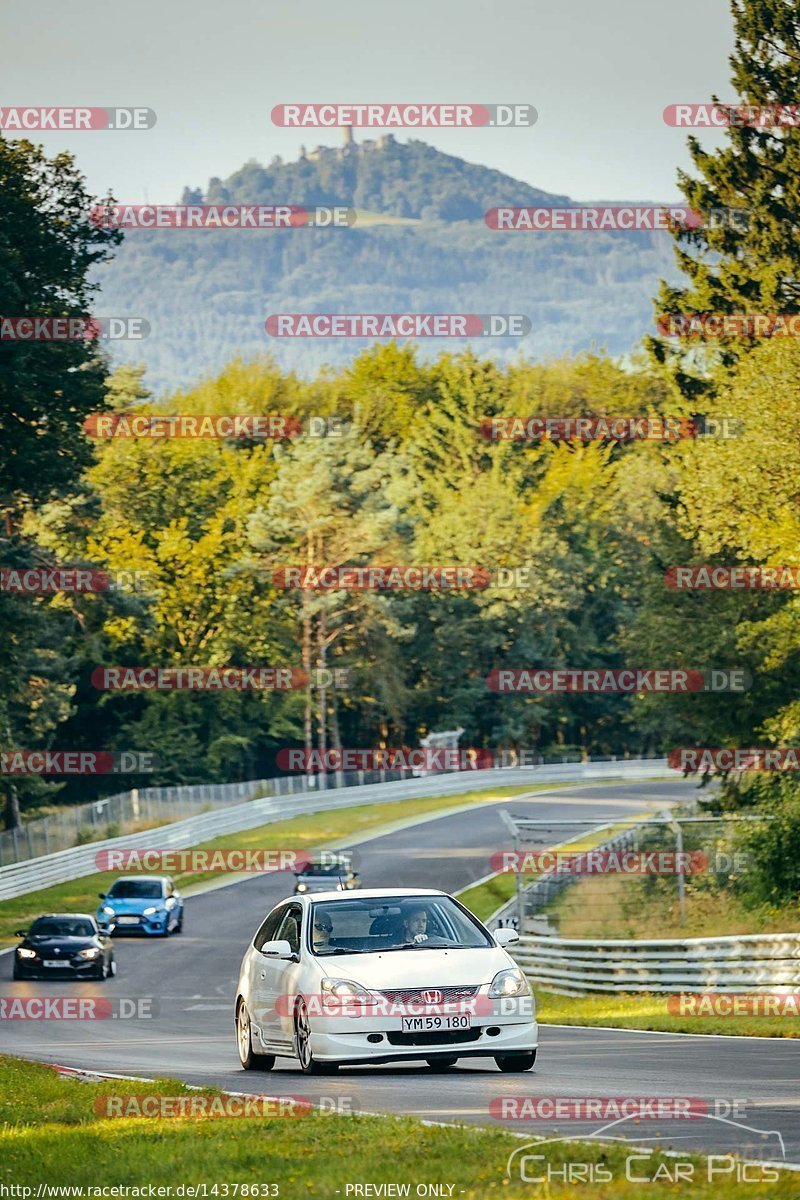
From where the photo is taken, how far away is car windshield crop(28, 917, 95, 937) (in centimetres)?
3497

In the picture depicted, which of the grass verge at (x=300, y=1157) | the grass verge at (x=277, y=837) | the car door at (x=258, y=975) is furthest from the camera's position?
the grass verge at (x=277, y=837)

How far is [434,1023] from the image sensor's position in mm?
14391

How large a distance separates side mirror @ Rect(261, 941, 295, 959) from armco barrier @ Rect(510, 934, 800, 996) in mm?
9378

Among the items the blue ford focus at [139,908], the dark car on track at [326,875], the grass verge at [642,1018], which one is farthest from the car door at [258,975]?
the dark car on track at [326,875]

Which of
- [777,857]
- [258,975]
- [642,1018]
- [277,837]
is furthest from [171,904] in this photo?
[258,975]

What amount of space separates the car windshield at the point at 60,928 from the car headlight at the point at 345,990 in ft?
69.6

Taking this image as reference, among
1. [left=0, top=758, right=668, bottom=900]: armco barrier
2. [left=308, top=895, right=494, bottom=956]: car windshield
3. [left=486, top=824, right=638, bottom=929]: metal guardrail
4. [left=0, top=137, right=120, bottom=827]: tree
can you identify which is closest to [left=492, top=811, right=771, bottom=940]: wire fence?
[left=486, top=824, right=638, bottom=929]: metal guardrail

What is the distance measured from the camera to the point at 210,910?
163 feet

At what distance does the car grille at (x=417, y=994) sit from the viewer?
14.4m

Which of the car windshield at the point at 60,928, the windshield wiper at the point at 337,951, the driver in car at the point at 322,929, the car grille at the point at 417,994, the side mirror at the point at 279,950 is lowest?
the car windshield at the point at 60,928

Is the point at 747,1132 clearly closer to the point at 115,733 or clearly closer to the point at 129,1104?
the point at 129,1104

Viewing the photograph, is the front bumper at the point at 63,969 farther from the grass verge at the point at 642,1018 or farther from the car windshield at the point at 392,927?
the car windshield at the point at 392,927

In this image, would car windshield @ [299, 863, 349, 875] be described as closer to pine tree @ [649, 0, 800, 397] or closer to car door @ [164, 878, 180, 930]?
car door @ [164, 878, 180, 930]

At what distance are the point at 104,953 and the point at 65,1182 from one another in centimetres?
2537
